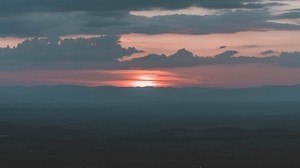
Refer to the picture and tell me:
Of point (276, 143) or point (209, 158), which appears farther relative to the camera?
point (276, 143)

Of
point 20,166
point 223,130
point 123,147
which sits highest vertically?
point 20,166

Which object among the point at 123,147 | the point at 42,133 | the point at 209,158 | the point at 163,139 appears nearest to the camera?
the point at 209,158

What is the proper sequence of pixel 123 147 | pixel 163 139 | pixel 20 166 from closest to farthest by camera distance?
pixel 20 166, pixel 123 147, pixel 163 139

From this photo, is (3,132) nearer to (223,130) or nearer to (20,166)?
(223,130)

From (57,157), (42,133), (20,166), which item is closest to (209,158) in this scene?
(57,157)

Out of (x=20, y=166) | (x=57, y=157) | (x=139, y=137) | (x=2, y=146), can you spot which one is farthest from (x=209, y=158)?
(x=139, y=137)

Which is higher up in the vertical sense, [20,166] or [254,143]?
[20,166]

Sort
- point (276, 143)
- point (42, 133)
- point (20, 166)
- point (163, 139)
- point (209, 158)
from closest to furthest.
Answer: point (20, 166) < point (209, 158) < point (276, 143) < point (163, 139) < point (42, 133)

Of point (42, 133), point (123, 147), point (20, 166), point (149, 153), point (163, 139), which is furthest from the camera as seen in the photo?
point (42, 133)

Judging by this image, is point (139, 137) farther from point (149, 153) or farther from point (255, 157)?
point (255, 157)
